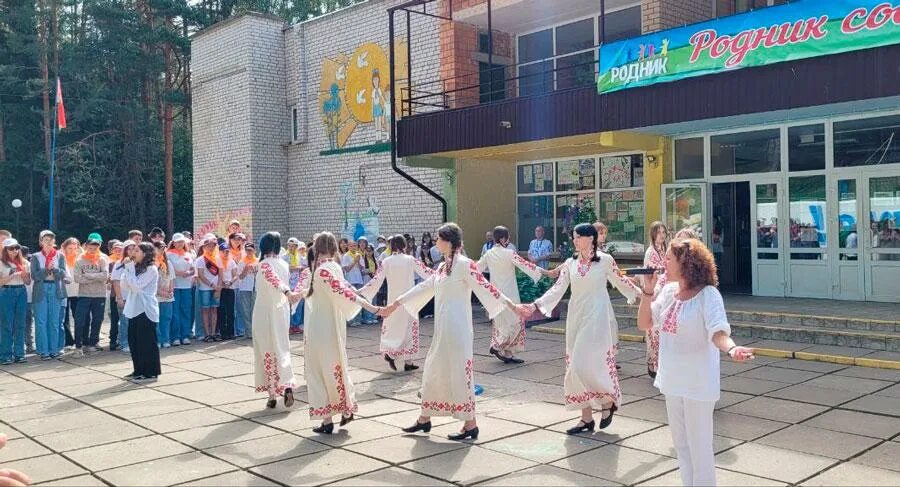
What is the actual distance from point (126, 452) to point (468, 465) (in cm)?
282

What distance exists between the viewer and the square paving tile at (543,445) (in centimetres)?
587

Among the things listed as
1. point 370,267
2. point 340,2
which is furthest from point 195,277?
point 340,2

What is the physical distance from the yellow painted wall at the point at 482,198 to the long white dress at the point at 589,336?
10.4m

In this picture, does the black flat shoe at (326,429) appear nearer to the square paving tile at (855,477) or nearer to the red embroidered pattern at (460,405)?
the red embroidered pattern at (460,405)

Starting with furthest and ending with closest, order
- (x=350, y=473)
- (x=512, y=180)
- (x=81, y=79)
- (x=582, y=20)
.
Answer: (x=81, y=79) < (x=512, y=180) < (x=582, y=20) < (x=350, y=473)

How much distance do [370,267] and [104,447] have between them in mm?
9647

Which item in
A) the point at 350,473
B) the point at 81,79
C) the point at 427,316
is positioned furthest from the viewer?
the point at 81,79

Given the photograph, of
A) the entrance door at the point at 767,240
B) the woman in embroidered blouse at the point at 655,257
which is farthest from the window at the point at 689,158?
the woman in embroidered blouse at the point at 655,257

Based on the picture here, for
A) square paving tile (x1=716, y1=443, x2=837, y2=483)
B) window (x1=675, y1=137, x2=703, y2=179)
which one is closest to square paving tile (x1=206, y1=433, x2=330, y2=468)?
square paving tile (x1=716, y1=443, x2=837, y2=483)

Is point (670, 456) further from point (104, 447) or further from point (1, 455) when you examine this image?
point (1, 455)

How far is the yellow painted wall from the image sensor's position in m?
17.5

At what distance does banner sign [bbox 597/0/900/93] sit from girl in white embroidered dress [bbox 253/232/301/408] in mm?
7227

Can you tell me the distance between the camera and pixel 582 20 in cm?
1702

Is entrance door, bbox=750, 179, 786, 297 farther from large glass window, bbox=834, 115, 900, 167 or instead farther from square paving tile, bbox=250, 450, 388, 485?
square paving tile, bbox=250, 450, 388, 485
